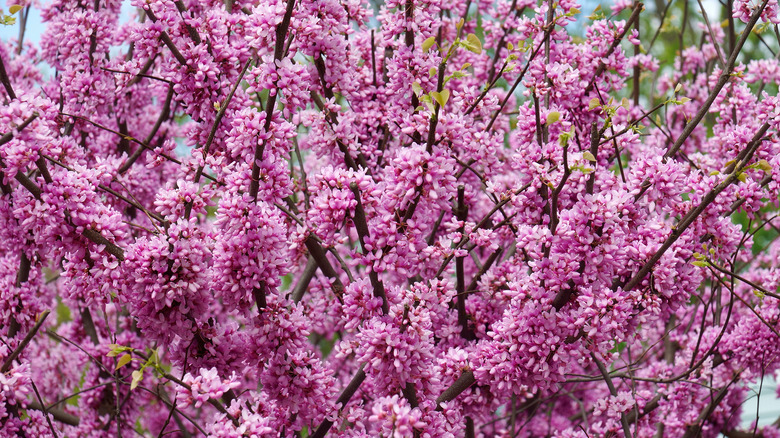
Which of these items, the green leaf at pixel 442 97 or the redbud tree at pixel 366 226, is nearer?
the green leaf at pixel 442 97

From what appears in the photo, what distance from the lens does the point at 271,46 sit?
2820 millimetres

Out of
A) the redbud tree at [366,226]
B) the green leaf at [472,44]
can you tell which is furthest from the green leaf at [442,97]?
the green leaf at [472,44]

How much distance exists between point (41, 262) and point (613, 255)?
2.99m

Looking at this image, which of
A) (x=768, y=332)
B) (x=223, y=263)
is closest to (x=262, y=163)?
(x=223, y=263)

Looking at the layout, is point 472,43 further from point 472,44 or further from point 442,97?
point 442,97

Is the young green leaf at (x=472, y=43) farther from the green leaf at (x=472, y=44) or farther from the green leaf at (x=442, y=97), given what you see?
the green leaf at (x=442, y=97)

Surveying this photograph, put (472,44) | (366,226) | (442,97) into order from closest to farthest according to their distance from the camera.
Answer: (442,97) → (472,44) → (366,226)

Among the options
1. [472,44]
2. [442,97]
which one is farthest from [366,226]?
[472,44]

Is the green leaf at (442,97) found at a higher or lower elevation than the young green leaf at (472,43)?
lower

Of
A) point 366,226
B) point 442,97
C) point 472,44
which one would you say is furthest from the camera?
point 366,226

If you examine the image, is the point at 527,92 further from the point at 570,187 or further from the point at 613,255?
the point at 613,255

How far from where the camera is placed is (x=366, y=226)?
254cm

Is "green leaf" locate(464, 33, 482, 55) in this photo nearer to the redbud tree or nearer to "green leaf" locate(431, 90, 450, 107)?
the redbud tree

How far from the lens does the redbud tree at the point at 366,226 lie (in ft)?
8.30
